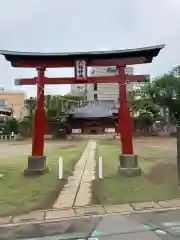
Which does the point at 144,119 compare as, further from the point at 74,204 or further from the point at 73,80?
the point at 74,204

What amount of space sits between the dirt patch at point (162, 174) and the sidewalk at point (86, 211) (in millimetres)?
3225

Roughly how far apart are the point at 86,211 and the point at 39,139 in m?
6.58

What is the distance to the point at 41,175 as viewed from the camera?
46.3ft

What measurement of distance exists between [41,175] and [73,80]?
4.36 m

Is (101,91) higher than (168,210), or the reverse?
(101,91)

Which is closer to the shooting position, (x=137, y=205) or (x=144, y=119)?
(x=137, y=205)

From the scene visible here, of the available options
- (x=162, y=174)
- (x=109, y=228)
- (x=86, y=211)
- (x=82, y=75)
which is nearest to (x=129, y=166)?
(x=162, y=174)

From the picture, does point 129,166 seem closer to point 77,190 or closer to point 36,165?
point 77,190

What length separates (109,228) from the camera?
23.1 ft

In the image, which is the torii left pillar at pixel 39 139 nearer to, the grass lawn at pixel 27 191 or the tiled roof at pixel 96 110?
the grass lawn at pixel 27 191

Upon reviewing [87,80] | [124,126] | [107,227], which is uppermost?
[87,80]

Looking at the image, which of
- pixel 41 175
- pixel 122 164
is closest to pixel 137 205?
pixel 122 164

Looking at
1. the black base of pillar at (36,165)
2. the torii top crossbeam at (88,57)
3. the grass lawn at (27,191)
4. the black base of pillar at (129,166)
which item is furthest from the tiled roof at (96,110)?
the black base of pillar at (129,166)

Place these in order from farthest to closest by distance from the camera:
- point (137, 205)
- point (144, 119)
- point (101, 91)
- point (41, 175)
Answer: point (101, 91) → point (144, 119) → point (41, 175) → point (137, 205)
